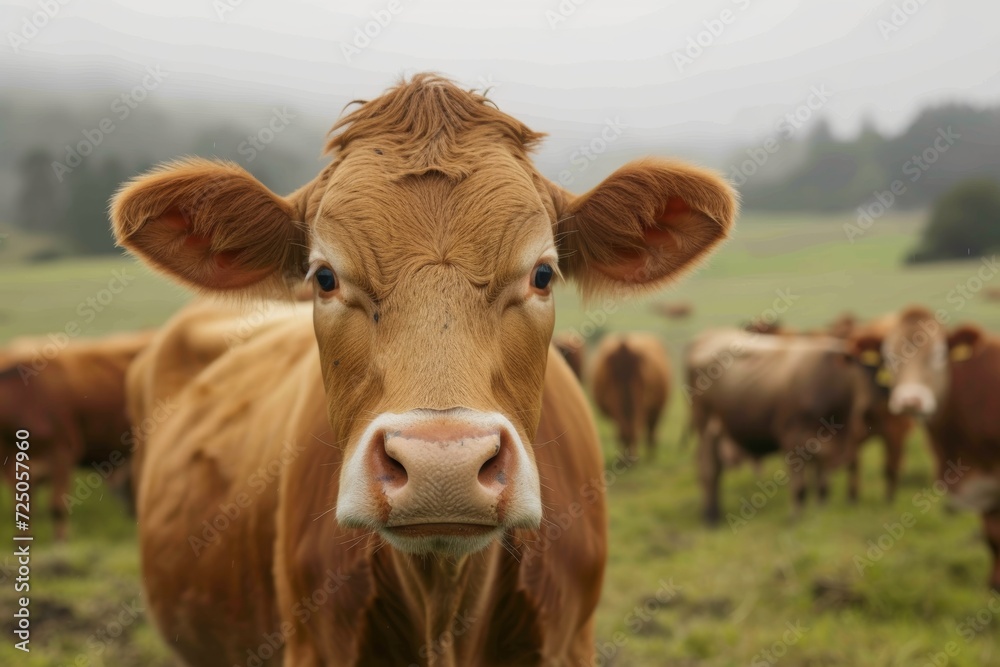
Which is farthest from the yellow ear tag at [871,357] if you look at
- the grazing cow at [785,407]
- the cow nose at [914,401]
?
the cow nose at [914,401]

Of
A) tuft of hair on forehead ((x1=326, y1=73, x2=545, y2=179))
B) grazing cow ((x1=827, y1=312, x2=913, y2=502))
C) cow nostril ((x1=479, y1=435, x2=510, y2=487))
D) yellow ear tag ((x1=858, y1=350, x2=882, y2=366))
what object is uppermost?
tuft of hair on forehead ((x1=326, y1=73, x2=545, y2=179))

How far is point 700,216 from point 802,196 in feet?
93.9

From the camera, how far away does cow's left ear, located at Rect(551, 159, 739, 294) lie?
95.6 inches

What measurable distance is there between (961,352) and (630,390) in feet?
21.5

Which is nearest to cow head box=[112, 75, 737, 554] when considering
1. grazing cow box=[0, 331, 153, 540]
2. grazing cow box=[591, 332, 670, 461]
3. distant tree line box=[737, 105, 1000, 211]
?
grazing cow box=[0, 331, 153, 540]

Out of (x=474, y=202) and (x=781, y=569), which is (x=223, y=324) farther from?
(x=781, y=569)

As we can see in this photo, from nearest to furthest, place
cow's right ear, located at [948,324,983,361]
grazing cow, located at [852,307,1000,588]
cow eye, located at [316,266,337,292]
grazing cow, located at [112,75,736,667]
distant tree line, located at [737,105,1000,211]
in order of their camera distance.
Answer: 1. grazing cow, located at [112,75,736,667]
2. cow eye, located at [316,266,337,292]
3. grazing cow, located at [852,307,1000,588]
4. cow's right ear, located at [948,324,983,361]
5. distant tree line, located at [737,105,1000,211]

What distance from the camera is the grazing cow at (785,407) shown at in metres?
9.62

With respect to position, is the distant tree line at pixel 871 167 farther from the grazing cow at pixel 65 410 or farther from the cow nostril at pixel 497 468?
the cow nostril at pixel 497 468

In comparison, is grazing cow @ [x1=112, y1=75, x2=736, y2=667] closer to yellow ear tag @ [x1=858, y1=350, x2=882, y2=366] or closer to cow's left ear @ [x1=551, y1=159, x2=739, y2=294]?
cow's left ear @ [x1=551, y1=159, x2=739, y2=294]

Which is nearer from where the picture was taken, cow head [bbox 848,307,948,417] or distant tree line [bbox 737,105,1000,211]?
cow head [bbox 848,307,948,417]

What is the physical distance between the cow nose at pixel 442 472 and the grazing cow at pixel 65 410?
834 cm

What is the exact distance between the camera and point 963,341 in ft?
25.0

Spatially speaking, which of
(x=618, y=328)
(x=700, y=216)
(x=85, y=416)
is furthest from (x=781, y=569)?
(x=618, y=328)
